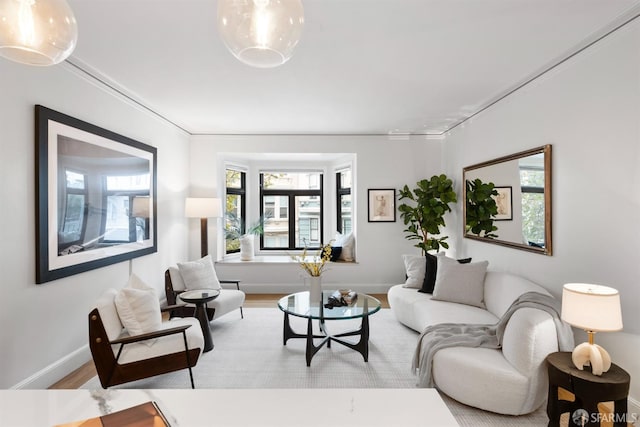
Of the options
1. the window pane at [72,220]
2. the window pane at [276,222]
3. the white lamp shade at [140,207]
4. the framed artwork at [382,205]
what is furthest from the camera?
the window pane at [276,222]

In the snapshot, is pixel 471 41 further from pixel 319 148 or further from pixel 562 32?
pixel 319 148

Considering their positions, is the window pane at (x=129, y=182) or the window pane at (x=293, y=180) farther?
the window pane at (x=293, y=180)

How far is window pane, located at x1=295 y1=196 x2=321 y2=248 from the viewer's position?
21.9 ft

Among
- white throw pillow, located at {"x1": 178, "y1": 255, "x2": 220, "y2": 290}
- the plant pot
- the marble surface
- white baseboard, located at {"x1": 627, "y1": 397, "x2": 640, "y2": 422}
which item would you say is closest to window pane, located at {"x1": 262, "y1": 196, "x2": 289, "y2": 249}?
the plant pot

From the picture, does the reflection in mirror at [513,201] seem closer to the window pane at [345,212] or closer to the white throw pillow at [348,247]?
the white throw pillow at [348,247]

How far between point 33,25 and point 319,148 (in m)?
4.71

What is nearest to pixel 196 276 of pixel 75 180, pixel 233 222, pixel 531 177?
pixel 75 180

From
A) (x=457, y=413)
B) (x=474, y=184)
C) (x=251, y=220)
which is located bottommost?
(x=457, y=413)

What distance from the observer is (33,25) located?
0.91m

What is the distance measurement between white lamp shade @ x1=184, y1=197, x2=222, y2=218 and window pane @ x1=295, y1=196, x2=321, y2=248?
199 centimetres

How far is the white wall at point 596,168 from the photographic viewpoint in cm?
222

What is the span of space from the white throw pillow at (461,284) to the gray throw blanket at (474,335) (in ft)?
2.07

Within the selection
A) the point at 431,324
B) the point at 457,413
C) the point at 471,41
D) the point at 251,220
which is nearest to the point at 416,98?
the point at 471,41

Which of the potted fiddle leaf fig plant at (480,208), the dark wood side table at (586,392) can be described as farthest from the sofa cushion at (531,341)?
the potted fiddle leaf fig plant at (480,208)
